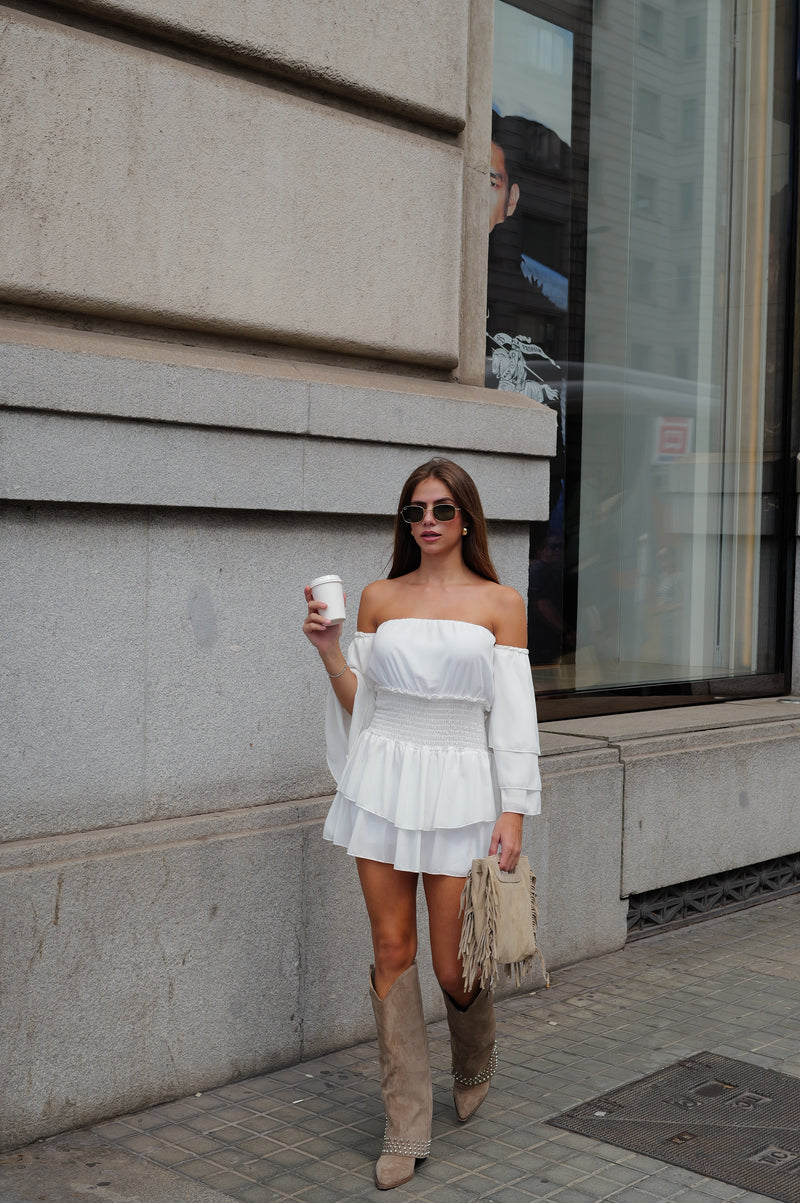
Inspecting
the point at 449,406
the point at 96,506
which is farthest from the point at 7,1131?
the point at 449,406

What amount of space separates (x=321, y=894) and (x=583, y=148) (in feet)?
14.4

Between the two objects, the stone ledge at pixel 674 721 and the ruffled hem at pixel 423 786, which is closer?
the ruffled hem at pixel 423 786

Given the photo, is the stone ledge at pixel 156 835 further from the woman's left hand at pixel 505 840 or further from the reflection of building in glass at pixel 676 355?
the reflection of building in glass at pixel 676 355

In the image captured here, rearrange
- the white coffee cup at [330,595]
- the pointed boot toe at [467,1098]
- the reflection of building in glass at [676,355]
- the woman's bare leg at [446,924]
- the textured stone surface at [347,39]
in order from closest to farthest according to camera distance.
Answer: the white coffee cup at [330,595]
the woman's bare leg at [446,924]
the pointed boot toe at [467,1098]
the textured stone surface at [347,39]
the reflection of building in glass at [676,355]

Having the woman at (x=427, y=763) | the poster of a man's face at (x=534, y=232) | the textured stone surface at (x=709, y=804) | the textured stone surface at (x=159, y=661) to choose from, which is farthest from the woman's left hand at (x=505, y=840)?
the poster of a man's face at (x=534, y=232)

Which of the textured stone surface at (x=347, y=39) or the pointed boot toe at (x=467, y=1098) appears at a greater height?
the textured stone surface at (x=347, y=39)

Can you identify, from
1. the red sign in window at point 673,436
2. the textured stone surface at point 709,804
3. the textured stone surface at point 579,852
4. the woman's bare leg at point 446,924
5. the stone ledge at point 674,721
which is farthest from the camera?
the red sign in window at point 673,436

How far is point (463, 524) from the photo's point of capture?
3783 millimetres

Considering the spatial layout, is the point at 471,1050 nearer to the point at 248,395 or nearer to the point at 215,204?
the point at 248,395

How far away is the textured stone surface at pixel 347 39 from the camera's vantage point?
168 inches

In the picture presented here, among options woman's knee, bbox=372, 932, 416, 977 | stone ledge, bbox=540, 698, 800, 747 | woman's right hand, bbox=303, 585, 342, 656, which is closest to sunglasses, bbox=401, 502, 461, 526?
woman's right hand, bbox=303, 585, 342, 656

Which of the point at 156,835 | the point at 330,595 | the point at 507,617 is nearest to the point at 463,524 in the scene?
the point at 507,617

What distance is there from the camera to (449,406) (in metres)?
5.09

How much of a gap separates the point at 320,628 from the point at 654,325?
4.70 meters
